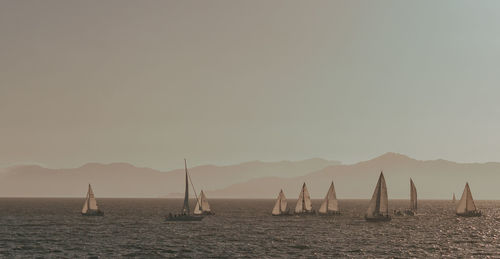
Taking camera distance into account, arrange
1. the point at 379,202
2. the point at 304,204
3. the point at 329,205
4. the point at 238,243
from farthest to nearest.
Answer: the point at 329,205 → the point at 304,204 → the point at 379,202 → the point at 238,243

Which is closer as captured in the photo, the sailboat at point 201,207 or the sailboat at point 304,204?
the sailboat at point 201,207

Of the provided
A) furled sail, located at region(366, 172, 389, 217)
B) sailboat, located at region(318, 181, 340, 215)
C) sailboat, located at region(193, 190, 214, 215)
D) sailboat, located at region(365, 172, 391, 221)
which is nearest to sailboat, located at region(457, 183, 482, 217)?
sailboat, located at region(318, 181, 340, 215)

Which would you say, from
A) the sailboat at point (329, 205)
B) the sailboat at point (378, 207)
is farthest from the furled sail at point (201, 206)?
the sailboat at point (378, 207)

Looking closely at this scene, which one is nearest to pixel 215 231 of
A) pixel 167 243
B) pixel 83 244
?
pixel 167 243

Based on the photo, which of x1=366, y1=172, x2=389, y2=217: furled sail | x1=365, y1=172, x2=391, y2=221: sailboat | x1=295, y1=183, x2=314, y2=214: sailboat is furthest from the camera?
x1=295, y1=183, x2=314, y2=214: sailboat

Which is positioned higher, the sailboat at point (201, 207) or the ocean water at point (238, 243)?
the sailboat at point (201, 207)

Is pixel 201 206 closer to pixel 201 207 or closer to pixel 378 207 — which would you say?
pixel 201 207

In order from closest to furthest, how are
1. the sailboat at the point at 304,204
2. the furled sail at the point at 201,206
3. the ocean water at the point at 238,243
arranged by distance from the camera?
the ocean water at the point at 238,243 → the furled sail at the point at 201,206 → the sailboat at the point at 304,204

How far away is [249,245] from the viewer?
6756cm

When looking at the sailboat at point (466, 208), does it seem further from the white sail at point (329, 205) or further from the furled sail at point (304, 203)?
the furled sail at point (304, 203)

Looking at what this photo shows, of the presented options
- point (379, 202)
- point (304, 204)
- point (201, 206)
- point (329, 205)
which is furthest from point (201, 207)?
point (379, 202)

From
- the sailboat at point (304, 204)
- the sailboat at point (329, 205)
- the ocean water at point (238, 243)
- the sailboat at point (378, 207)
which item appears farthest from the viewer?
the sailboat at point (329, 205)

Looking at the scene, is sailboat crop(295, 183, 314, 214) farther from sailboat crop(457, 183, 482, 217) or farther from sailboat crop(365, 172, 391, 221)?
sailboat crop(457, 183, 482, 217)

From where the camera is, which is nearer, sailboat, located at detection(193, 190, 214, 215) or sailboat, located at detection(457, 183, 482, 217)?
sailboat, located at detection(193, 190, 214, 215)
